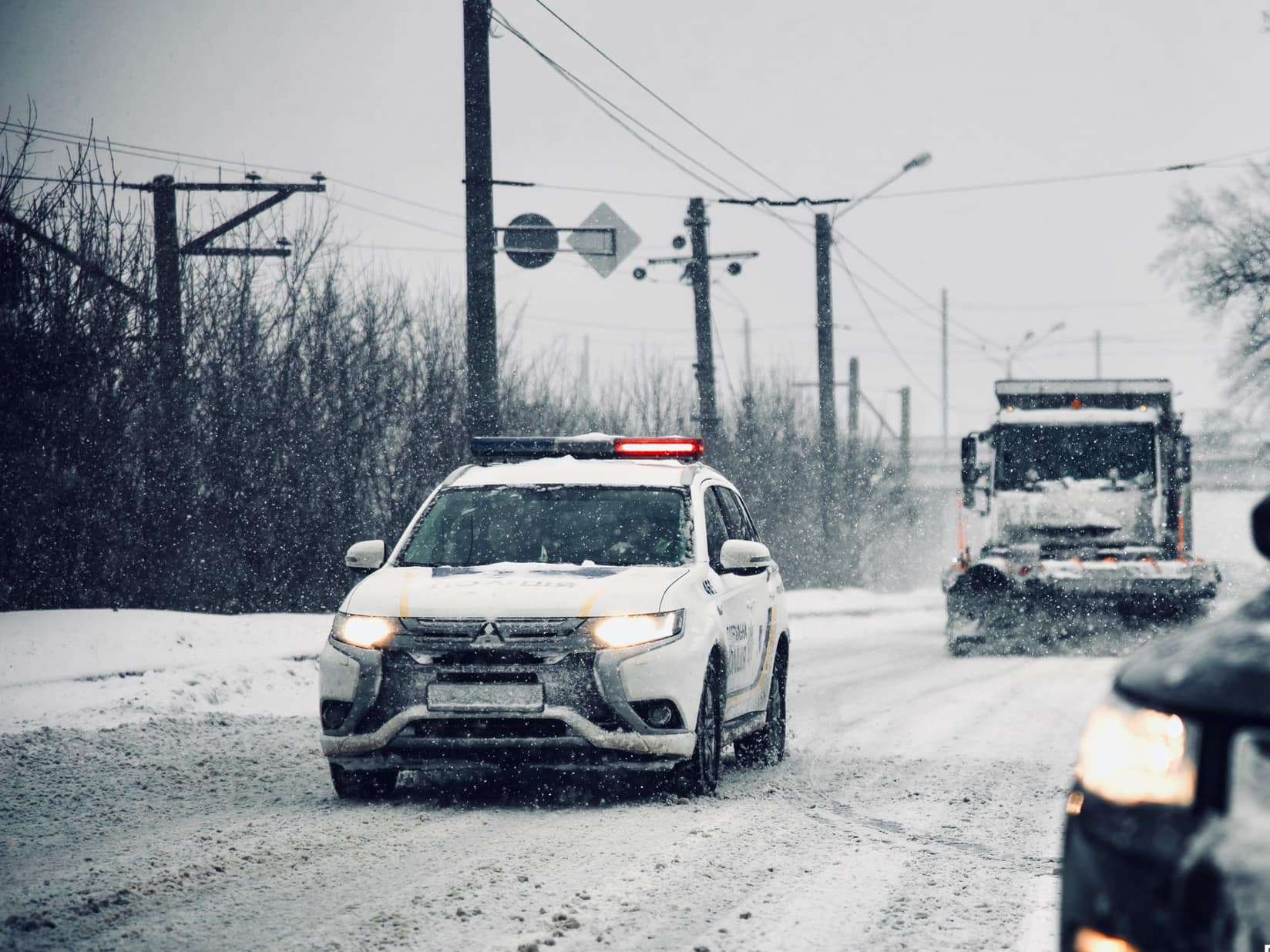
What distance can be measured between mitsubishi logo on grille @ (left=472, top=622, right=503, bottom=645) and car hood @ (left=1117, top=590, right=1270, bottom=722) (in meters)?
4.80

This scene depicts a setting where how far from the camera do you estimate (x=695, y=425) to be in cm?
3581

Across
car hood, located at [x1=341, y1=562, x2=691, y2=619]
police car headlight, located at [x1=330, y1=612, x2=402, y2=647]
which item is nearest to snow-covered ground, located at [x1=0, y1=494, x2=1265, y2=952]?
police car headlight, located at [x1=330, y1=612, x2=402, y2=647]

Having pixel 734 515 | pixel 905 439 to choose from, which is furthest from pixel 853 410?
pixel 734 515

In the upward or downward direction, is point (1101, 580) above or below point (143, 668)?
above

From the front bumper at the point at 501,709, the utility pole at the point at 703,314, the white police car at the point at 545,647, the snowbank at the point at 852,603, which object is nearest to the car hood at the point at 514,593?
the white police car at the point at 545,647

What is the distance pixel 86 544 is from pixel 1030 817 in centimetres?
1326

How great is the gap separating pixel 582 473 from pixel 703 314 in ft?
62.5

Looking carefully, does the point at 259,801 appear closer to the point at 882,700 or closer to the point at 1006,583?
the point at 882,700

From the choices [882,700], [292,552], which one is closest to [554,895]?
[882,700]

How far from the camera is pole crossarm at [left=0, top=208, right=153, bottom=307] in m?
17.0

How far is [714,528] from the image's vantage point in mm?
9539

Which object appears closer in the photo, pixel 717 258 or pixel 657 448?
pixel 657 448

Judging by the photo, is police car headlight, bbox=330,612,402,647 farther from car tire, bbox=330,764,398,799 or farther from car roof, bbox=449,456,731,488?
car roof, bbox=449,456,731,488

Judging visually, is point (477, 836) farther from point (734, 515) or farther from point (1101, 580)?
point (1101, 580)
